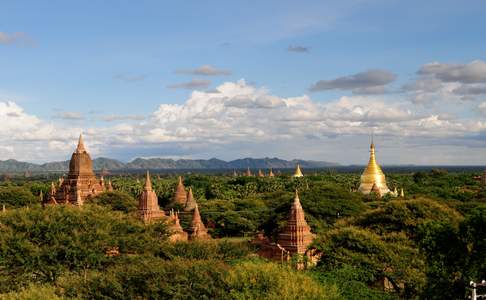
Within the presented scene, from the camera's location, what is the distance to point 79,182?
175 ft

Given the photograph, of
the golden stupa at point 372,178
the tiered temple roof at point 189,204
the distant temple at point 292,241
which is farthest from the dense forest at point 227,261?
the golden stupa at point 372,178

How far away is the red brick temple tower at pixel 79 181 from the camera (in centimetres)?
5262

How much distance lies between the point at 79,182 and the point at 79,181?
0.10 metres

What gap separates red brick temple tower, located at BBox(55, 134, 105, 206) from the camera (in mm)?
52625

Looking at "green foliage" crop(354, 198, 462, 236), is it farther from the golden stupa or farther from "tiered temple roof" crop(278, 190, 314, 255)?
the golden stupa

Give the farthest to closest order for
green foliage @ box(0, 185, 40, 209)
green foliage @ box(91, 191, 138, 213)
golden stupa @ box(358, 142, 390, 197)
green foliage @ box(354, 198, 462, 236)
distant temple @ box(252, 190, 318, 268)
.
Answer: golden stupa @ box(358, 142, 390, 197), green foliage @ box(0, 185, 40, 209), green foliage @ box(91, 191, 138, 213), distant temple @ box(252, 190, 318, 268), green foliage @ box(354, 198, 462, 236)

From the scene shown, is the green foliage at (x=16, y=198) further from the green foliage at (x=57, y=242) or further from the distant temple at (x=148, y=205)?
the green foliage at (x=57, y=242)

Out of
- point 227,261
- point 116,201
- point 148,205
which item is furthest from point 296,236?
point 116,201

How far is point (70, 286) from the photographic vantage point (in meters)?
21.9

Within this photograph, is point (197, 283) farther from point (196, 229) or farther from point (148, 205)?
point (196, 229)

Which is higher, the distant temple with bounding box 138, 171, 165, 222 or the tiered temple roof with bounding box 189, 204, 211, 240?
the distant temple with bounding box 138, 171, 165, 222

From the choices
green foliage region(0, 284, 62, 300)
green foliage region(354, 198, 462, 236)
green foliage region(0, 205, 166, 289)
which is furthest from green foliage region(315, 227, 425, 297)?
green foliage region(0, 284, 62, 300)

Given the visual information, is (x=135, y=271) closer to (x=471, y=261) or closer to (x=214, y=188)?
(x=471, y=261)

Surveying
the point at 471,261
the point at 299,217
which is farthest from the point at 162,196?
the point at 471,261
